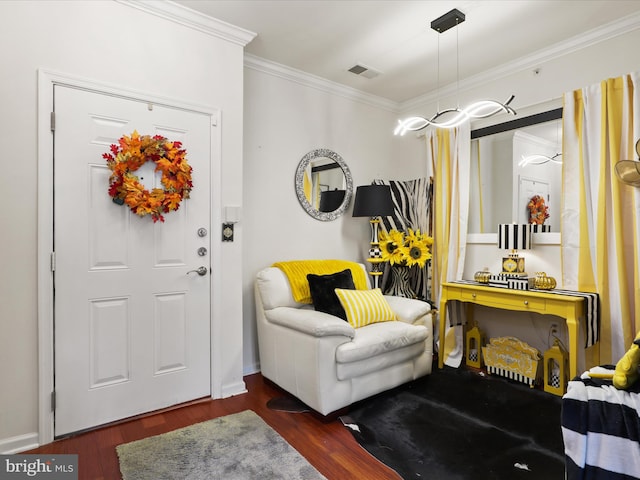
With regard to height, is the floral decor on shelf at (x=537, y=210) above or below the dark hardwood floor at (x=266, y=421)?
above

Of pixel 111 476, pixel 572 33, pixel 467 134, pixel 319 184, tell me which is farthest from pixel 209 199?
pixel 572 33

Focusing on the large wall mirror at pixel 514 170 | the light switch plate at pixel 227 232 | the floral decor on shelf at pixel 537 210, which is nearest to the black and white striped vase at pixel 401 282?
the large wall mirror at pixel 514 170

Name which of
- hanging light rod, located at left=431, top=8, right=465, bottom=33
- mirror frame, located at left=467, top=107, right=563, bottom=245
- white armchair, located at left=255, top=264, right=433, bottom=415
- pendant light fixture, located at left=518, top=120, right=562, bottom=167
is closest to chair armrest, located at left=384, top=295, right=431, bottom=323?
white armchair, located at left=255, top=264, right=433, bottom=415

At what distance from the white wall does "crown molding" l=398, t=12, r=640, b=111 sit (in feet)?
8.36

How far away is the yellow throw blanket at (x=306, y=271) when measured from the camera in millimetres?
2982

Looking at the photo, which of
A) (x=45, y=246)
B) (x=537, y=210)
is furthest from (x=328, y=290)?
(x=537, y=210)

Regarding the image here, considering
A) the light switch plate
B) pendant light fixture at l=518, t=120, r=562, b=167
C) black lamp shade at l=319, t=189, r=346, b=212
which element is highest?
pendant light fixture at l=518, t=120, r=562, b=167

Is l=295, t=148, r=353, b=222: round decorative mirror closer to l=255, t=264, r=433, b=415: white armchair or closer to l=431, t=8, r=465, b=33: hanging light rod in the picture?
l=255, t=264, r=433, b=415: white armchair

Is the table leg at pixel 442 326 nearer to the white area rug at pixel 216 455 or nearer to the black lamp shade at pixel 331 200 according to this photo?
the black lamp shade at pixel 331 200

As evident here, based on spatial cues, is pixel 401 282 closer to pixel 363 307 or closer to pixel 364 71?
pixel 363 307

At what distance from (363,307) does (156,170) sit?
1.72m

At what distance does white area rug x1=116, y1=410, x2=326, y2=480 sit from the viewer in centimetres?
180

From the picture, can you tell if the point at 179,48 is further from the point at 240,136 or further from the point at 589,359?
the point at 589,359

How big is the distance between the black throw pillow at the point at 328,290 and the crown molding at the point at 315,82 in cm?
185
